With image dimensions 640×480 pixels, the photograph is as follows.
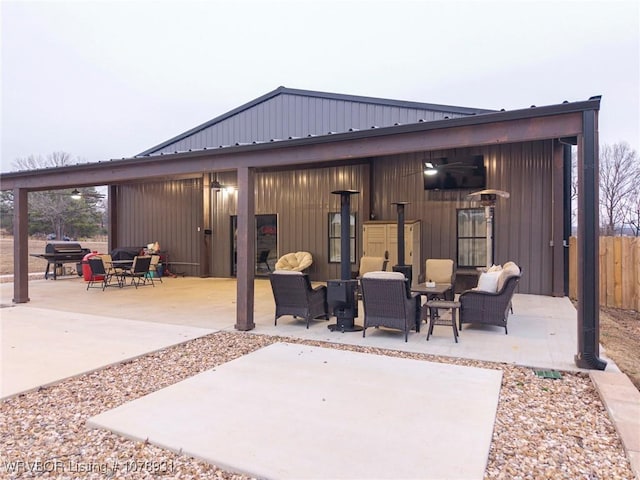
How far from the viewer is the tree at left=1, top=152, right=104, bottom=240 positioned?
2303cm

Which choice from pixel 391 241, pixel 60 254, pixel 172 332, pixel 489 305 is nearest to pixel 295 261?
pixel 391 241

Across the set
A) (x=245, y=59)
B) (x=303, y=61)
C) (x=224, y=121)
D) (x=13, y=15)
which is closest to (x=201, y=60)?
(x=245, y=59)

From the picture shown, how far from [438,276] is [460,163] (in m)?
2.99

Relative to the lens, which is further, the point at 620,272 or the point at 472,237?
the point at 472,237

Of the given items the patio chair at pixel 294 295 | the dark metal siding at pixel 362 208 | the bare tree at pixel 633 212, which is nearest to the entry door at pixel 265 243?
the dark metal siding at pixel 362 208

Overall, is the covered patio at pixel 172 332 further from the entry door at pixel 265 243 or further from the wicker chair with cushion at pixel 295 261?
the entry door at pixel 265 243

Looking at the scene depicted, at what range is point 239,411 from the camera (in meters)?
2.83

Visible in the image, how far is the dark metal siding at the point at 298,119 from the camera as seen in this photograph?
33.9 ft

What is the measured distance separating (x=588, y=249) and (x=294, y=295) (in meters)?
3.48

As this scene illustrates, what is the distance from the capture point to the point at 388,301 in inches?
189

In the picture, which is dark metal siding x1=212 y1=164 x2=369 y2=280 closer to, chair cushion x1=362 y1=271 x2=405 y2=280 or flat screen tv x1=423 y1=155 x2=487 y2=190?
flat screen tv x1=423 y1=155 x2=487 y2=190

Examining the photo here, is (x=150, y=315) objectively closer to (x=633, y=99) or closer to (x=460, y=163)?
(x=460, y=163)

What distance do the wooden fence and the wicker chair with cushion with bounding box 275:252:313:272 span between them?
6.24 metres

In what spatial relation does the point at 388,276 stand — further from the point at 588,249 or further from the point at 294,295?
the point at 588,249
